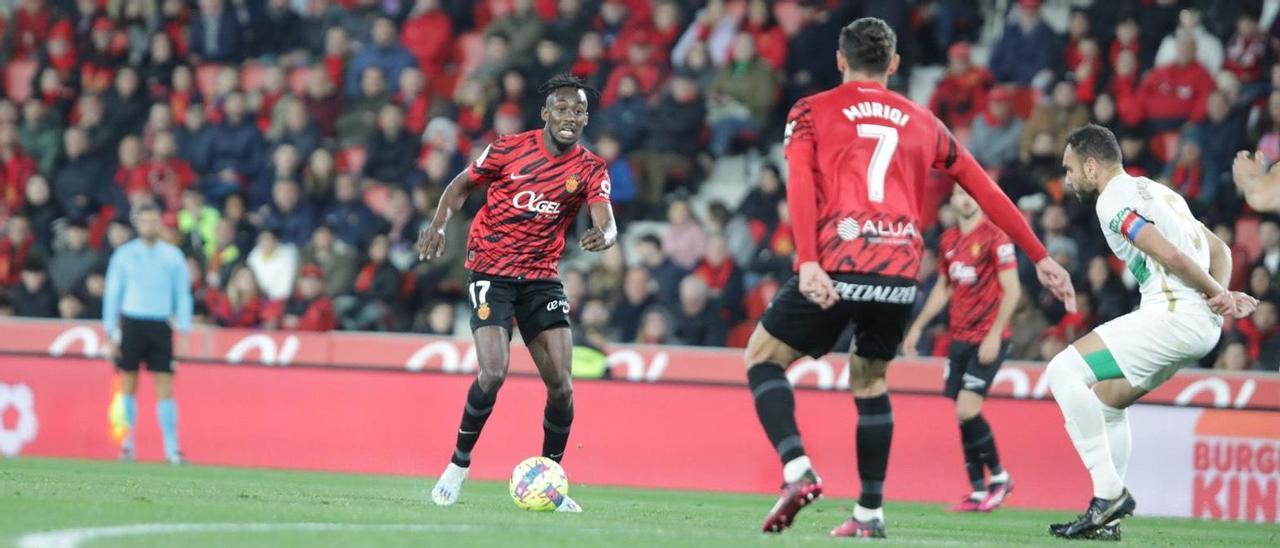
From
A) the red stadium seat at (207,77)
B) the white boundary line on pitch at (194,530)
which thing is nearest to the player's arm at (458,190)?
the white boundary line on pitch at (194,530)

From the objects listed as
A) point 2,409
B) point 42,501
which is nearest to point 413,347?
point 2,409

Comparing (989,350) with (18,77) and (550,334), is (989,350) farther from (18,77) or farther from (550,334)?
(18,77)

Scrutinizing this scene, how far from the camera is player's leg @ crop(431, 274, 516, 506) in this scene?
10016 mm

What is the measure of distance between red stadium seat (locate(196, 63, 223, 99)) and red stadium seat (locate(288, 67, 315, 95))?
1058mm

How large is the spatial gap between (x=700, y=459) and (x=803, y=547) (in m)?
8.05

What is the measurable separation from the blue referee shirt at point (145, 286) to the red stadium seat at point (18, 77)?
7956 mm

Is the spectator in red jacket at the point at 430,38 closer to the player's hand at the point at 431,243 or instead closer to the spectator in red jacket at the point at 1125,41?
the spectator in red jacket at the point at 1125,41

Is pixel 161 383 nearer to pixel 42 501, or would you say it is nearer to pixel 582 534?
pixel 42 501

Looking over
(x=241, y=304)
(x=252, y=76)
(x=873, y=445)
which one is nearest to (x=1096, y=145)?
(x=873, y=445)

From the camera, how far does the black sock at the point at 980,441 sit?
41.8 feet

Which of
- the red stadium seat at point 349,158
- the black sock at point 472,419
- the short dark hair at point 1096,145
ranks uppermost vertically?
the short dark hair at point 1096,145

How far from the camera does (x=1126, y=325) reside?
9477 mm

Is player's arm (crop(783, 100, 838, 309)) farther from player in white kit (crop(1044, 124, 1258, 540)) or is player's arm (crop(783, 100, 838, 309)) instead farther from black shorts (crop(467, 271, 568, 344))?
black shorts (crop(467, 271, 568, 344))

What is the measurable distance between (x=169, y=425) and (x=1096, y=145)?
9427 millimetres
